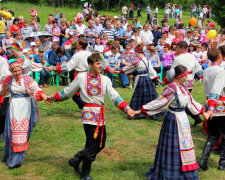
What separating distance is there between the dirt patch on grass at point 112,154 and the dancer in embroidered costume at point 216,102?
1547 millimetres

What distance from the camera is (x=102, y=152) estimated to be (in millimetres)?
6684

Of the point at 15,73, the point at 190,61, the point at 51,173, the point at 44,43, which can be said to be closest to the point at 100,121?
the point at 51,173

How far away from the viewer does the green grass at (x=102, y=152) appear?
5.80m

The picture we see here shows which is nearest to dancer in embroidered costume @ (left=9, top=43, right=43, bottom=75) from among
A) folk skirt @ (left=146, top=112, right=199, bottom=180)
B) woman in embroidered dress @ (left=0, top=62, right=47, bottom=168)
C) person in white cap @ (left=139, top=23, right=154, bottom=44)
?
woman in embroidered dress @ (left=0, top=62, right=47, bottom=168)

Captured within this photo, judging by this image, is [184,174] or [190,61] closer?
[184,174]

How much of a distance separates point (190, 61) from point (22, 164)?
4.46 meters

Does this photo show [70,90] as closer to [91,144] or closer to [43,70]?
[91,144]

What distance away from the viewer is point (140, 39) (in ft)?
49.4

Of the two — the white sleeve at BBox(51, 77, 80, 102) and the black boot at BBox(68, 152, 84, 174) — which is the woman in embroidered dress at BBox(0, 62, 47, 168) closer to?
the white sleeve at BBox(51, 77, 80, 102)

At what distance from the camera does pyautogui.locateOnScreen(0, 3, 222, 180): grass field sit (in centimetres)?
578

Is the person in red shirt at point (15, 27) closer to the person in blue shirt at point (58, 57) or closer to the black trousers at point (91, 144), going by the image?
the person in blue shirt at point (58, 57)

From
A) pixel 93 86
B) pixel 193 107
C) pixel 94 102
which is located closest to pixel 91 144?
pixel 94 102

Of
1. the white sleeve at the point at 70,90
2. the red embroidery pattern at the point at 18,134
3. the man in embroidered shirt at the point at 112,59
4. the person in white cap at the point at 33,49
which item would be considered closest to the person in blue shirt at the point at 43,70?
the person in white cap at the point at 33,49

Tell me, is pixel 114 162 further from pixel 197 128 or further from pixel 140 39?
pixel 140 39
